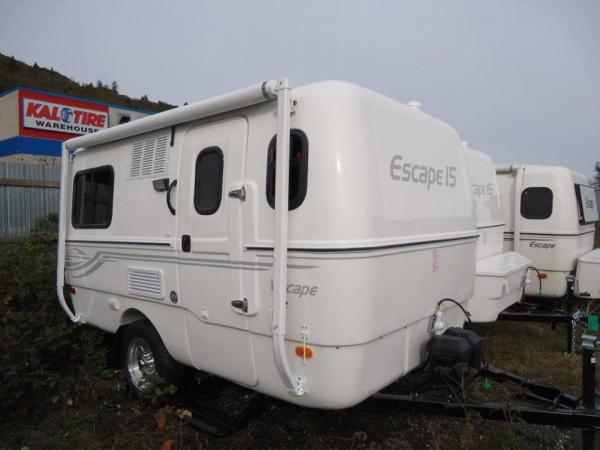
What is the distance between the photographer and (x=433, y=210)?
11.3ft

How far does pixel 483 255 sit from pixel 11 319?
19.0 ft

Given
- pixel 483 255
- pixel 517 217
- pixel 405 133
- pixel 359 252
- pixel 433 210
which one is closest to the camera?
pixel 359 252

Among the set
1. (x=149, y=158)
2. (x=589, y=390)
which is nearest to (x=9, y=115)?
(x=149, y=158)

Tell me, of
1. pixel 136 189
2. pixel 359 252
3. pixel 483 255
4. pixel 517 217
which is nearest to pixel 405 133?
pixel 359 252

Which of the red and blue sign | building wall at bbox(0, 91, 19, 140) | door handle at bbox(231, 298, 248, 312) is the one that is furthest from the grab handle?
building wall at bbox(0, 91, 19, 140)

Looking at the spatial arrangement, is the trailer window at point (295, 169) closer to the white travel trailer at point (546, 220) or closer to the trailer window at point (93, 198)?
the trailer window at point (93, 198)

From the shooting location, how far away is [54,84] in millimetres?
39219

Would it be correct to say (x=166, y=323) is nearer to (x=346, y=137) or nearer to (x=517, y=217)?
(x=346, y=137)

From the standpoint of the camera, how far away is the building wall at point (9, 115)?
1567 centimetres

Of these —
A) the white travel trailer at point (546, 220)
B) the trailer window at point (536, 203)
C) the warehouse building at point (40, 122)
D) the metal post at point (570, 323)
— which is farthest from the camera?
the warehouse building at point (40, 122)

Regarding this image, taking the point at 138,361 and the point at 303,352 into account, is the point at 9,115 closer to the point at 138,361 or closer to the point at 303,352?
the point at 138,361

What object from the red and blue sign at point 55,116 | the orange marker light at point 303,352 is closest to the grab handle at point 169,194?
the orange marker light at point 303,352

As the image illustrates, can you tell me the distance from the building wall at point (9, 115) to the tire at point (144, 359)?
47.7 feet

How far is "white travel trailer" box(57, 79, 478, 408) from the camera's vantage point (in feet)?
8.73
